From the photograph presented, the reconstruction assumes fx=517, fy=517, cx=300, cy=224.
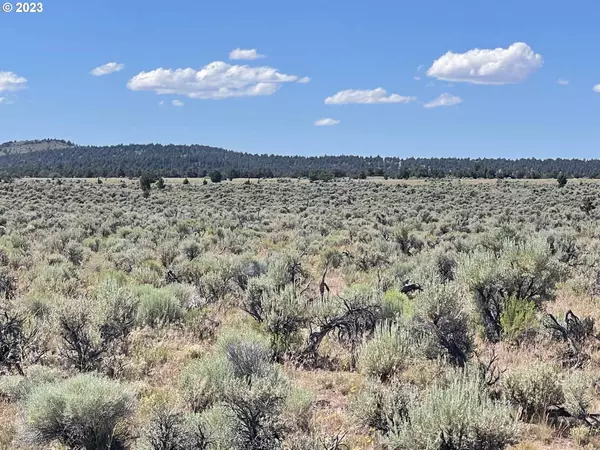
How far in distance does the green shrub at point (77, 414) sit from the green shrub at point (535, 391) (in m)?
4.16

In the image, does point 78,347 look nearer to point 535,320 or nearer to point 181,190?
point 535,320

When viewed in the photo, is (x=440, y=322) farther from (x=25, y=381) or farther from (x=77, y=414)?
(x=25, y=381)

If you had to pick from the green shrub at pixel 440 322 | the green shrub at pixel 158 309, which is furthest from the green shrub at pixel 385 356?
the green shrub at pixel 158 309

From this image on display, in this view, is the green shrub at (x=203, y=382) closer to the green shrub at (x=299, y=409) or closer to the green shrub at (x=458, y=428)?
the green shrub at (x=299, y=409)

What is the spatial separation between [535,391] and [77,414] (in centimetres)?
471

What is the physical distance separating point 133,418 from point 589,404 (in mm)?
4851

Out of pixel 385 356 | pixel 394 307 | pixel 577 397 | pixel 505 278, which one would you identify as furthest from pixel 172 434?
pixel 505 278

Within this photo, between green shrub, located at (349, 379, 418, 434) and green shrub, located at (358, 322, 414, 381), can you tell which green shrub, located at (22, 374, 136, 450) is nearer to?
green shrub, located at (349, 379, 418, 434)

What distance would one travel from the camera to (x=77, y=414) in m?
4.48

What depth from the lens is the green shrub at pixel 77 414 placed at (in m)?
4.51

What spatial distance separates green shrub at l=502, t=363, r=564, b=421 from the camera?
5711 mm

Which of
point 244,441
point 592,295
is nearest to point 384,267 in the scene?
point 592,295

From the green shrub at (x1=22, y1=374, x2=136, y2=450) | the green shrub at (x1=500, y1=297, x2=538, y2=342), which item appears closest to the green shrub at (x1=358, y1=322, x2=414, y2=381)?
the green shrub at (x1=500, y1=297, x2=538, y2=342)

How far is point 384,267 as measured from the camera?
48.0ft
